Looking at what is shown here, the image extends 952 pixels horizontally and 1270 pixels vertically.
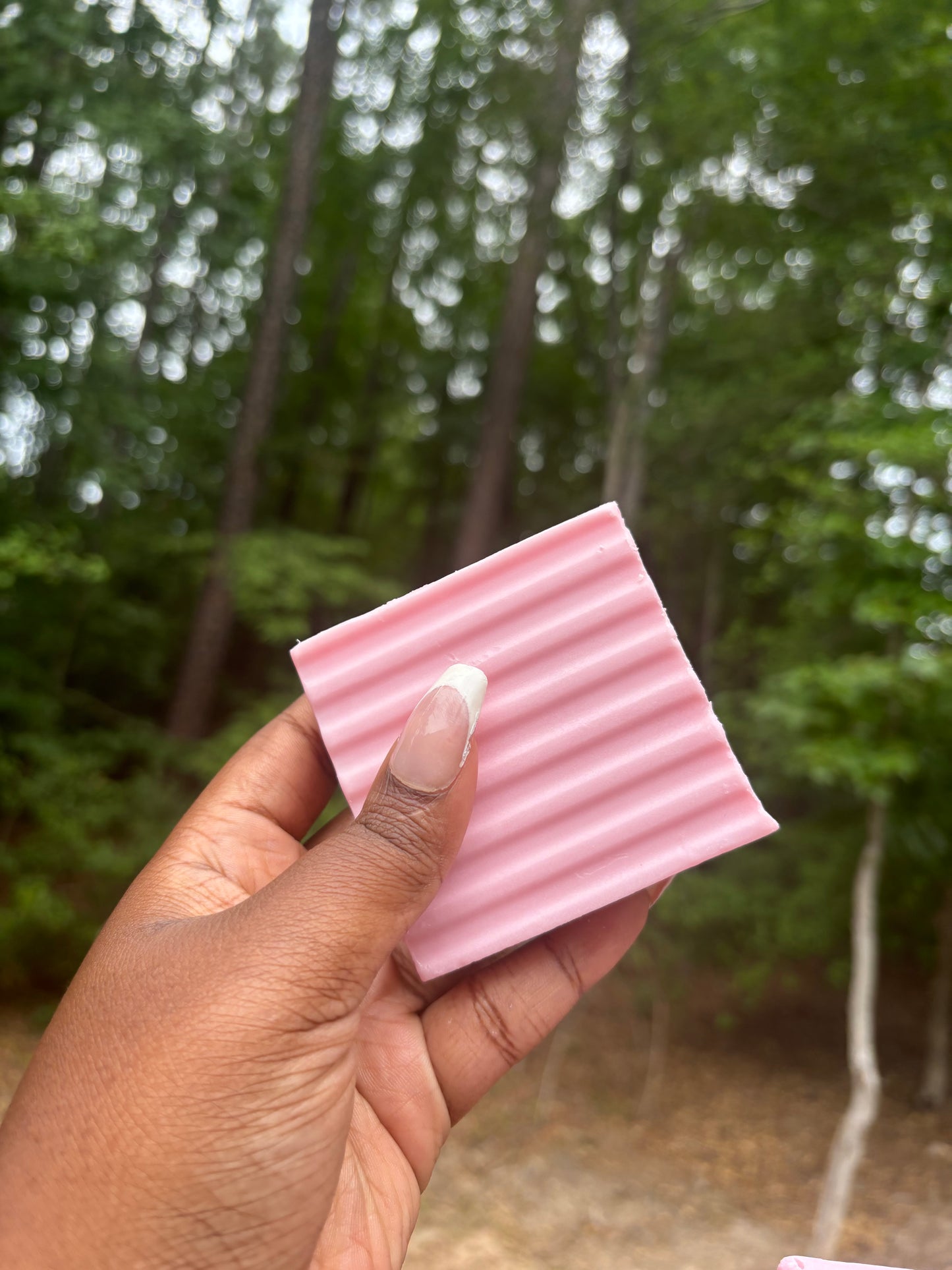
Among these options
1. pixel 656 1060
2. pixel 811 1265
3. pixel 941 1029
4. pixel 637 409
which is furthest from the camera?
pixel 656 1060

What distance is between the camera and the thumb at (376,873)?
1.57 meters

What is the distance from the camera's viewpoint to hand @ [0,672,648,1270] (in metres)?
1.49

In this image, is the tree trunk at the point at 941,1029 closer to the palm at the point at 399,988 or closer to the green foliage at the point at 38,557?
the palm at the point at 399,988

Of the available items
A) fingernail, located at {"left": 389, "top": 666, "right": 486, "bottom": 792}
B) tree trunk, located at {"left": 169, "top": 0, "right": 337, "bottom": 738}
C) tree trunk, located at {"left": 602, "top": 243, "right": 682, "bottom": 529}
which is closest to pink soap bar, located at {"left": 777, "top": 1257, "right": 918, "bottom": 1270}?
fingernail, located at {"left": 389, "top": 666, "right": 486, "bottom": 792}

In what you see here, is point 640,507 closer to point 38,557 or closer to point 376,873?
point 38,557

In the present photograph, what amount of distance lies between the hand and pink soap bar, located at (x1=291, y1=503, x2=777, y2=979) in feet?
0.92

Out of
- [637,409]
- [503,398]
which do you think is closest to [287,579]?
[503,398]

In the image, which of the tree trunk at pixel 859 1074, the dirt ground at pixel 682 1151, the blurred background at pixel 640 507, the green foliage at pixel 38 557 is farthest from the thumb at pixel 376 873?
the green foliage at pixel 38 557

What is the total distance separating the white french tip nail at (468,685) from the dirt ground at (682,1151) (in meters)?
6.25

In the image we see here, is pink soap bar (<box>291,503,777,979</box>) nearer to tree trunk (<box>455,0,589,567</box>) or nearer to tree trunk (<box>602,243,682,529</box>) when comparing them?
tree trunk (<box>602,243,682,529</box>)

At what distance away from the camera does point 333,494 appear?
1878 cm

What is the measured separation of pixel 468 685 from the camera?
1.77 metres

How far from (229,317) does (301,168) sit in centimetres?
559

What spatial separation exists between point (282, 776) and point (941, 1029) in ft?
30.9
